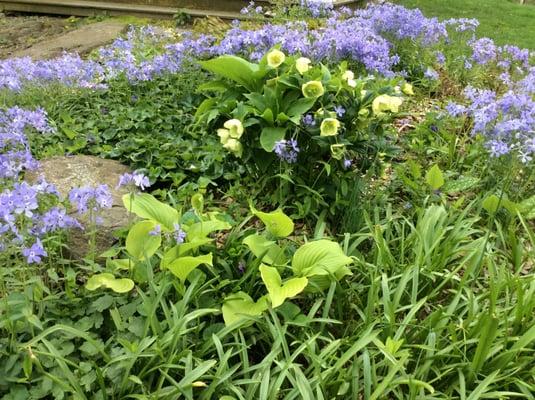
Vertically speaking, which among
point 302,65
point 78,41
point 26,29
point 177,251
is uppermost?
point 302,65

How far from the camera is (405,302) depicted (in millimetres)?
2242

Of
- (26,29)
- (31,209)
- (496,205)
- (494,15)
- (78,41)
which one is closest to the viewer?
(31,209)

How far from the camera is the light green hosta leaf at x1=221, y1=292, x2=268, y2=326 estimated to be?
6.42 ft

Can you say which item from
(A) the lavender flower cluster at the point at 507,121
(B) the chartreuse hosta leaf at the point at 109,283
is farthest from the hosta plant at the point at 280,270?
(A) the lavender flower cluster at the point at 507,121

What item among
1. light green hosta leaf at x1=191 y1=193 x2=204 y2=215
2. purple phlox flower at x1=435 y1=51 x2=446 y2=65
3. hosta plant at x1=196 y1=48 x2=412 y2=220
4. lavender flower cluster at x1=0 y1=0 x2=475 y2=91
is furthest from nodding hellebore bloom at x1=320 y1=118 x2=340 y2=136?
purple phlox flower at x1=435 y1=51 x2=446 y2=65

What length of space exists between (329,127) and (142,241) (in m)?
0.98

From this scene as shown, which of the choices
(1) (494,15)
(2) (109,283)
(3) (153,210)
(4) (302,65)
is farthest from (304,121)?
(1) (494,15)

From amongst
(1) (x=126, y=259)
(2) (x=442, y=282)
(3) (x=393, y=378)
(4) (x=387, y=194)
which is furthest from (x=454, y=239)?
(1) (x=126, y=259)

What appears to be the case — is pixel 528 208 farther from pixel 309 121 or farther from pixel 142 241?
pixel 142 241

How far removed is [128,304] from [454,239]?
143 cm

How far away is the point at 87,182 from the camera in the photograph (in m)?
2.61

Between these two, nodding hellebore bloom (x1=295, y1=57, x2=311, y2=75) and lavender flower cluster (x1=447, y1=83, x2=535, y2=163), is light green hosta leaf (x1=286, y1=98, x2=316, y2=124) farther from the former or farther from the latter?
lavender flower cluster (x1=447, y1=83, x2=535, y2=163)

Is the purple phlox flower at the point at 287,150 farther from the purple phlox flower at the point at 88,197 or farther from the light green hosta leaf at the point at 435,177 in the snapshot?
the purple phlox flower at the point at 88,197

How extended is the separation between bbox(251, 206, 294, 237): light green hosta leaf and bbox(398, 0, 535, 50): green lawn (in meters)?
5.96
